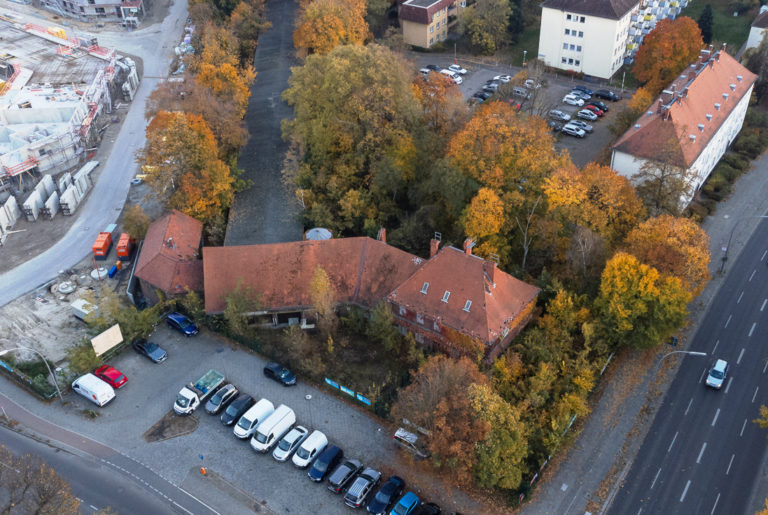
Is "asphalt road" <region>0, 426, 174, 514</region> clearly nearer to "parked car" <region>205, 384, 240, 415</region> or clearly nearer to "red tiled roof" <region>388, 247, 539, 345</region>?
"parked car" <region>205, 384, 240, 415</region>

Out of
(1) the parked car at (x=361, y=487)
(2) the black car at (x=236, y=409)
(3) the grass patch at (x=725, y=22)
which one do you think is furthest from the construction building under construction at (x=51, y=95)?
(3) the grass patch at (x=725, y=22)


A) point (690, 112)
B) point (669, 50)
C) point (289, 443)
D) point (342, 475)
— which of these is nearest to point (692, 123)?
point (690, 112)

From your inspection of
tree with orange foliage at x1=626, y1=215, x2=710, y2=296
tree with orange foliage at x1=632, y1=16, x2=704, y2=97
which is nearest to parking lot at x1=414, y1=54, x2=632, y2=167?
tree with orange foliage at x1=632, y1=16, x2=704, y2=97

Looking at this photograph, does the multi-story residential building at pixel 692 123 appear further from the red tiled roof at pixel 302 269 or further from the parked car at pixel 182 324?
the parked car at pixel 182 324

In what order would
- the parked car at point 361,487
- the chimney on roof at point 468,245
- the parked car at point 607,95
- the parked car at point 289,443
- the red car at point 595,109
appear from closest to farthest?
the parked car at point 361,487
the parked car at point 289,443
the chimney on roof at point 468,245
the red car at point 595,109
the parked car at point 607,95

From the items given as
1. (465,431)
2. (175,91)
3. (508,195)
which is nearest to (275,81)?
(175,91)

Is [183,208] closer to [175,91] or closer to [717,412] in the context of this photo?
[175,91]
